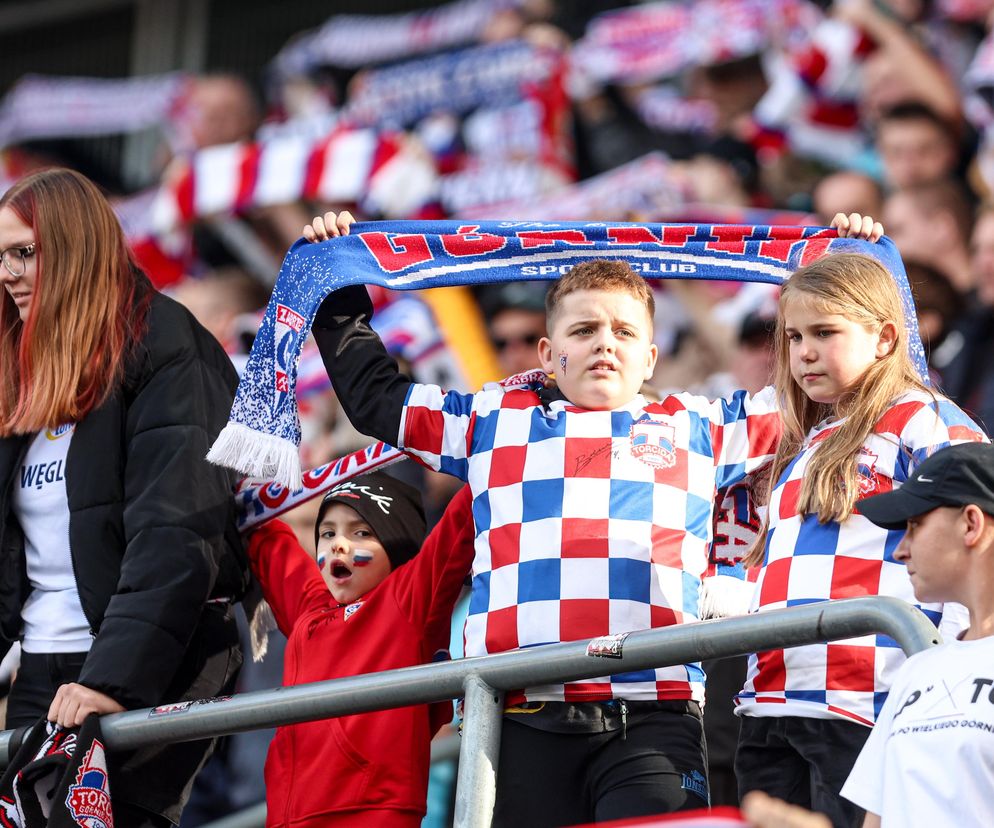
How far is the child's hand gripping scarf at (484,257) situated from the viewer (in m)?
3.72

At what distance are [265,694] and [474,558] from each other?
532mm

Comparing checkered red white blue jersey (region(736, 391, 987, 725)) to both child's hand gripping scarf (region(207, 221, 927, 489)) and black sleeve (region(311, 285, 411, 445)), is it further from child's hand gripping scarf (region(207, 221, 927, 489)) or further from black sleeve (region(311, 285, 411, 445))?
black sleeve (region(311, 285, 411, 445))

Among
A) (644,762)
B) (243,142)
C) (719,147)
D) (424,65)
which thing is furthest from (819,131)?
(644,762)

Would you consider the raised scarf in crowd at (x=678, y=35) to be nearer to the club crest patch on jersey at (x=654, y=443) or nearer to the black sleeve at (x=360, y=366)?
the black sleeve at (x=360, y=366)

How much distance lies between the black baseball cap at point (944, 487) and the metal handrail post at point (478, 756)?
0.73m

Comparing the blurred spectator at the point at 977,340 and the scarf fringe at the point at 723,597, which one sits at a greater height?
the blurred spectator at the point at 977,340

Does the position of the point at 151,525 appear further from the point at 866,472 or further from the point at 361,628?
the point at 866,472

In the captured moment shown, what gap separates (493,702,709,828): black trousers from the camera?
3.06 metres

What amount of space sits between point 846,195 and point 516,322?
59.7 inches

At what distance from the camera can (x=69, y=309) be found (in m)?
3.67

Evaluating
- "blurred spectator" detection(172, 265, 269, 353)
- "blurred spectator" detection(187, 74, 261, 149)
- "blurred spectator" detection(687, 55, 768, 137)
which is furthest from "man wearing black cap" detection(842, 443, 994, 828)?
"blurred spectator" detection(187, 74, 261, 149)

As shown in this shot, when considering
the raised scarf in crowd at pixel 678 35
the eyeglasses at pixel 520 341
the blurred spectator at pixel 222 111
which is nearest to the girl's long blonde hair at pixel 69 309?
the eyeglasses at pixel 520 341

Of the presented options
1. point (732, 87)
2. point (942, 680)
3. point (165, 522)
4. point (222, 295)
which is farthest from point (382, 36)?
point (942, 680)

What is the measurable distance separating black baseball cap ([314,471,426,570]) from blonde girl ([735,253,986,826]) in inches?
34.1
